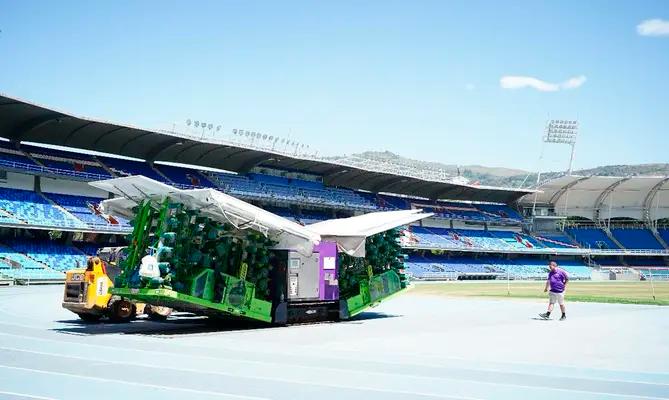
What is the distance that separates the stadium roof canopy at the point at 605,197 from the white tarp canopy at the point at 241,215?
66.4 m

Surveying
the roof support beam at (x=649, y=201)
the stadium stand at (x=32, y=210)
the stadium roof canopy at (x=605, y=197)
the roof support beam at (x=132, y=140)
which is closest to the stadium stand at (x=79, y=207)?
the stadium stand at (x=32, y=210)

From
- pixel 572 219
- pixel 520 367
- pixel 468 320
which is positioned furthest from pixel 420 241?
pixel 520 367

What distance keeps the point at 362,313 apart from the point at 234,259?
798 centimetres

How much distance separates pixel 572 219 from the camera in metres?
88.6

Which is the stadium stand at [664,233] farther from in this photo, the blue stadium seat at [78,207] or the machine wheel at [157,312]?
the machine wheel at [157,312]

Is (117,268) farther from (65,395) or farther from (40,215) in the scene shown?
(40,215)

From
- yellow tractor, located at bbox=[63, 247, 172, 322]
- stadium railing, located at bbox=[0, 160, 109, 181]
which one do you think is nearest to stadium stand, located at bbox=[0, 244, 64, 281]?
stadium railing, located at bbox=[0, 160, 109, 181]

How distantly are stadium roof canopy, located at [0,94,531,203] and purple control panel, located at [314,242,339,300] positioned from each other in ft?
101

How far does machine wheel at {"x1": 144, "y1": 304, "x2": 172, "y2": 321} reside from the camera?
2025 cm

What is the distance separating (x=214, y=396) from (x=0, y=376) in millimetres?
3581

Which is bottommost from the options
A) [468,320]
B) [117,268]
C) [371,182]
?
[468,320]

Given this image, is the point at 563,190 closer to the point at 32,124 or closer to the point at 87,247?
the point at 87,247

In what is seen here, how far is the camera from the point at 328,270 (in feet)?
65.6

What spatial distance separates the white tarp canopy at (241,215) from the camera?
1605 centimetres
